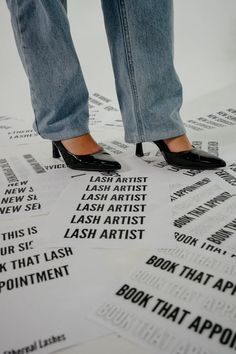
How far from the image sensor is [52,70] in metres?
0.68

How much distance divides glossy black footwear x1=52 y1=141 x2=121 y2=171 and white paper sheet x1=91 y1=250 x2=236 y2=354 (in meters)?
0.31

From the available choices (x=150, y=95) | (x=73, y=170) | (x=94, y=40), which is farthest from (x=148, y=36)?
(x=94, y=40)

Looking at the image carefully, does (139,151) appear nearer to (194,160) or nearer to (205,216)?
(194,160)

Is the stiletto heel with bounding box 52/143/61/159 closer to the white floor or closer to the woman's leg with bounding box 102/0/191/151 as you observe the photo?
the woman's leg with bounding box 102/0/191/151

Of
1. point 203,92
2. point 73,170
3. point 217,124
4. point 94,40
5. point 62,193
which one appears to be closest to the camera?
point 62,193

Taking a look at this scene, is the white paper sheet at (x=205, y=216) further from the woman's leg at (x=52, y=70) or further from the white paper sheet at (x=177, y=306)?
the woman's leg at (x=52, y=70)

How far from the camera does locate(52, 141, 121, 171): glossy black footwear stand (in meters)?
0.74

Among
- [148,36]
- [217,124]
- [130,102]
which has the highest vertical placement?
[148,36]

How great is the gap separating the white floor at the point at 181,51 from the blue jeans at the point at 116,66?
62 centimetres

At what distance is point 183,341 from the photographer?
0.34m

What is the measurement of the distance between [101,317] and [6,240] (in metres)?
0.21

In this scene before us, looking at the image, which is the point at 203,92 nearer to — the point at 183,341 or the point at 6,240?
the point at 6,240

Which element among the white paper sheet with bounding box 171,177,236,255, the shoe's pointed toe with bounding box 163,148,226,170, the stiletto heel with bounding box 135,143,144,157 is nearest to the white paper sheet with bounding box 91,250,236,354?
the white paper sheet with bounding box 171,177,236,255

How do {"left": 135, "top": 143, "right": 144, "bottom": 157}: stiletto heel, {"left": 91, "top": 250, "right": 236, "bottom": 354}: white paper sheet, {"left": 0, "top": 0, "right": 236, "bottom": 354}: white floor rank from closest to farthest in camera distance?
{"left": 91, "top": 250, "right": 236, "bottom": 354}: white paper sheet, {"left": 135, "top": 143, "right": 144, "bottom": 157}: stiletto heel, {"left": 0, "top": 0, "right": 236, "bottom": 354}: white floor
